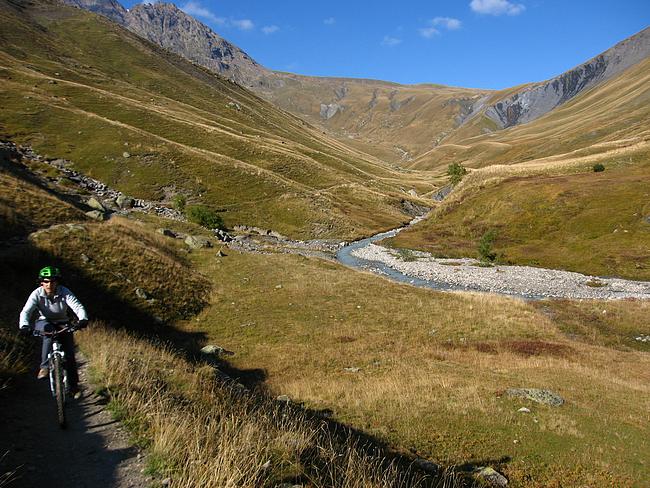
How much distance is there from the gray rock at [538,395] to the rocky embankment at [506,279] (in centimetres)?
3706

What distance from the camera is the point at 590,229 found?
71.8 metres

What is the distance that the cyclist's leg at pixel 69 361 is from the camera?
10.9 m

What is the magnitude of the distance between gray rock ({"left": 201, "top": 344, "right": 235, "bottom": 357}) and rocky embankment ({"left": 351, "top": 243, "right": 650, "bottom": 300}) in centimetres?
3995

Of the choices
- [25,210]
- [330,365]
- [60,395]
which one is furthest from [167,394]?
[25,210]

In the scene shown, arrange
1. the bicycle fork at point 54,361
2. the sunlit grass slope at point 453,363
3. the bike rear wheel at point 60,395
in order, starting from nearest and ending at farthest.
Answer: the bike rear wheel at point 60,395 → the bicycle fork at point 54,361 → the sunlit grass slope at point 453,363

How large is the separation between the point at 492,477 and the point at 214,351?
58.1 feet

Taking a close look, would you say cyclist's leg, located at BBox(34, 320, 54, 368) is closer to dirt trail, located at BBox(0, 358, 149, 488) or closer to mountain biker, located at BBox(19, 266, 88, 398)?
mountain biker, located at BBox(19, 266, 88, 398)

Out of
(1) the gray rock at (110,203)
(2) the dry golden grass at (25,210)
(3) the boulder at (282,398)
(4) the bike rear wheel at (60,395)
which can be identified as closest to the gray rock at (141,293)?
(2) the dry golden grass at (25,210)

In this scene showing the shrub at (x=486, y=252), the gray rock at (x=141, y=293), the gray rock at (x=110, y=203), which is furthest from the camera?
the shrub at (x=486, y=252)

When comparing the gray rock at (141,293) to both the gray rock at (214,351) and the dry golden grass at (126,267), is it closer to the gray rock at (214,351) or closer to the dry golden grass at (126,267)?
the dry golden grass at (126,267)

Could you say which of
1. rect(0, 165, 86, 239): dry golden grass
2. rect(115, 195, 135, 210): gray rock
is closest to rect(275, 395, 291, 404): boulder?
rect(0, 165, 86, 239): dry golden grass

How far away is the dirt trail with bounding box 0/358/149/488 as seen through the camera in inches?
318

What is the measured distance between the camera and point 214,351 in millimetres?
25172

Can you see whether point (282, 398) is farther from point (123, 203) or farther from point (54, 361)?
point (123, 203)
